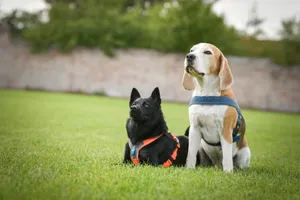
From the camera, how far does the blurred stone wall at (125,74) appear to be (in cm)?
2078

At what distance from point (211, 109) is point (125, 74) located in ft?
59.7

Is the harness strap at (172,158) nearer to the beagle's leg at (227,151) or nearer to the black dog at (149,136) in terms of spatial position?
the black dog at (149,136)

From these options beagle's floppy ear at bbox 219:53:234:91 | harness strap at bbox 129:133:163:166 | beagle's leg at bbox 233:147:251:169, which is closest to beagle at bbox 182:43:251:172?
beagle's floppy ear at bbox 219:53:234:91

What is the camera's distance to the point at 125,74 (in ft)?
72.4

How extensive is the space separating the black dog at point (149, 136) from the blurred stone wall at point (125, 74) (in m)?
17.1

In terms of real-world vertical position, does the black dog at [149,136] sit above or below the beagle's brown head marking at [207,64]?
below

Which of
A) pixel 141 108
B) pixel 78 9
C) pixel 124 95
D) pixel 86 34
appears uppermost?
pixel 78 9

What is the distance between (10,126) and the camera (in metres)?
7.75

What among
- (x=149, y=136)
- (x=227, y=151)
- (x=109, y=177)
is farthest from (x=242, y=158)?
(x=109, y=177)

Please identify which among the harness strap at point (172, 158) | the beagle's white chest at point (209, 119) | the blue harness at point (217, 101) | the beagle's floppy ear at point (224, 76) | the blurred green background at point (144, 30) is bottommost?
the harness strap at point (172, 158)

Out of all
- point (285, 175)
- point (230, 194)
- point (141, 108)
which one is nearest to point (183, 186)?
point (230, 194)

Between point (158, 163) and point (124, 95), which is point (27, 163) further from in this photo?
point (124, 95)

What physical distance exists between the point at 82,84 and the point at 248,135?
48.9ft

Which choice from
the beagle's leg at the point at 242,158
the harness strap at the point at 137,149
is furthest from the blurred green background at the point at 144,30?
the harness strap at the point at 137,149
